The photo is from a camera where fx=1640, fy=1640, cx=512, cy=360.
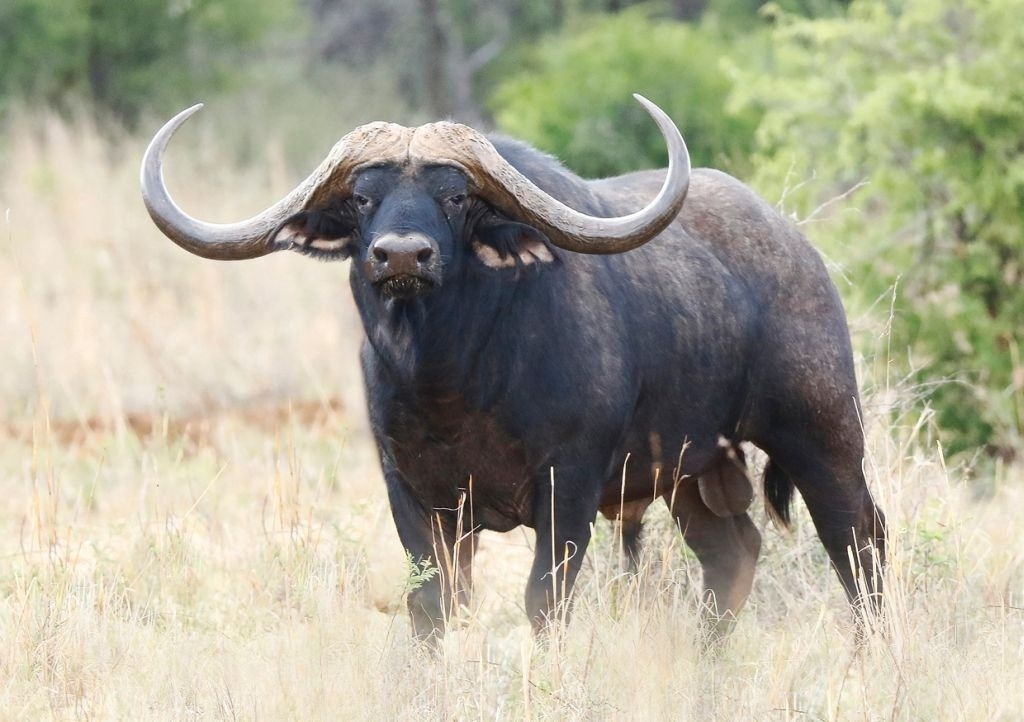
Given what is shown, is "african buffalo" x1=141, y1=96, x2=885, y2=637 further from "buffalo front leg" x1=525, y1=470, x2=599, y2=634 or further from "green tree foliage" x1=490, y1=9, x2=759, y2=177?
"green tree foliage" x1=490, y1=9, x2=759, y2=177

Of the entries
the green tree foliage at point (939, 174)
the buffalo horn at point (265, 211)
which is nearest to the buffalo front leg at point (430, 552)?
the buffalo horn at point (265, 211)

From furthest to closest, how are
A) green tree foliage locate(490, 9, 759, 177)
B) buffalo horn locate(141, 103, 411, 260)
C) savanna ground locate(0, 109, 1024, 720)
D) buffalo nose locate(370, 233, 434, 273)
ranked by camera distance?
green tree foliage locate(490, 9, 759, 177) < buffalo horn locate(141, 103, 411, 260) < savanna ground locate(0, 109, 1024, 720) < buffalo nose locate(370, 233, 434, 273)

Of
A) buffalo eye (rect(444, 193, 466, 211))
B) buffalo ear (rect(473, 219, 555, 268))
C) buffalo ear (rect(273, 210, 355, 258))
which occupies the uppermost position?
buffalo eye (rect(444, 193, 466, 211))

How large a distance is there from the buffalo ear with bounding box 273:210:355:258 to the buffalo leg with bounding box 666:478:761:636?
5.94ft

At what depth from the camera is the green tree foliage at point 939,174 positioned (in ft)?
35.1

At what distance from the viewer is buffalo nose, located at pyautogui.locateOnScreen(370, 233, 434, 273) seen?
4871mm

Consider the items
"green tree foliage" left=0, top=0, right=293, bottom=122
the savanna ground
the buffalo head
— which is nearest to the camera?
the savanna ground

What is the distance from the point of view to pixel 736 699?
511 cm

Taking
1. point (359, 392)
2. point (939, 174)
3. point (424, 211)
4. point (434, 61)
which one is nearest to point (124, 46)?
point (434, 61)

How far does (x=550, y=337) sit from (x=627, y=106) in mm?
11813

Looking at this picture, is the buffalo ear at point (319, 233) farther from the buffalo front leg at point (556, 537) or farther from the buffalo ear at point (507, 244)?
the buffalo front leg at point (556, 537)

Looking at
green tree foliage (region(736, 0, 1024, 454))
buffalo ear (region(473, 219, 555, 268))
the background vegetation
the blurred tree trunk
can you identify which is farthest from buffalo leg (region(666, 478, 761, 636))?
the blurred tree trunk

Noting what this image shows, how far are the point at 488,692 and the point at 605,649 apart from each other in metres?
0.44

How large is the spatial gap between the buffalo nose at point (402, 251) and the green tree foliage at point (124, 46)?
1658 centimetres
